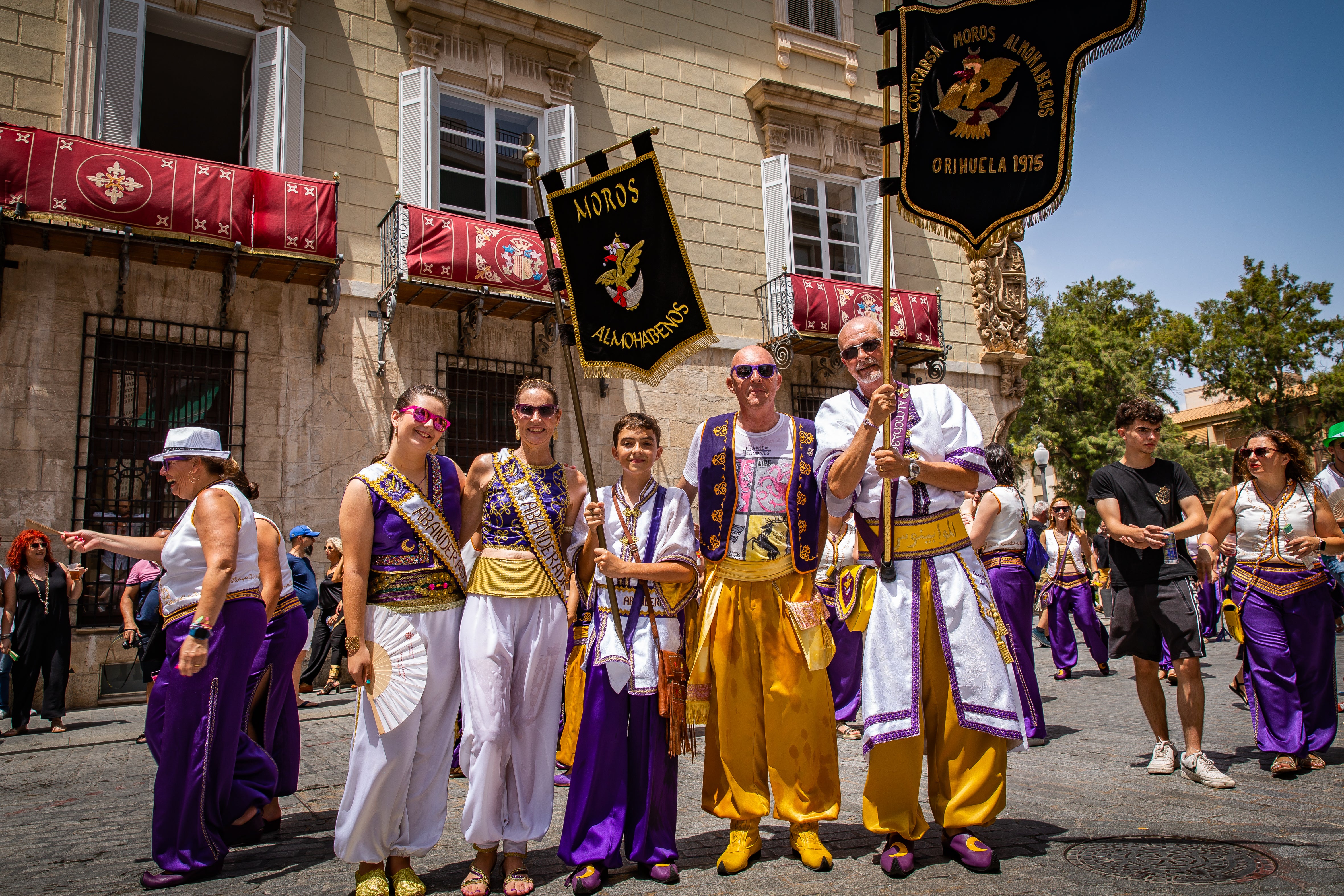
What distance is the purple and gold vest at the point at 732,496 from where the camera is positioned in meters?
3.85

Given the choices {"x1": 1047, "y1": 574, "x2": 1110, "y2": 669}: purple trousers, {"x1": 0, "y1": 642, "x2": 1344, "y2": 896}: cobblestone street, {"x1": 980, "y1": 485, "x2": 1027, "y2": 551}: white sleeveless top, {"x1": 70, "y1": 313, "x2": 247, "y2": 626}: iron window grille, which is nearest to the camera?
{"x1": 0, "y1": 642, "x2": 1344, "y2": 896}: cobblestone street

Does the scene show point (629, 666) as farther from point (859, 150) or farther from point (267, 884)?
point (859, 150)

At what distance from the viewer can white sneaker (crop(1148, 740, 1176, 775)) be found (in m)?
4.90

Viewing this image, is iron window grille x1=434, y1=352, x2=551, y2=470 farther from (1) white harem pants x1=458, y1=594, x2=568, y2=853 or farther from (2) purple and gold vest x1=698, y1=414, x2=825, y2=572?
(1) white harem pants x1=458, y1=594, x2=568, y2=853

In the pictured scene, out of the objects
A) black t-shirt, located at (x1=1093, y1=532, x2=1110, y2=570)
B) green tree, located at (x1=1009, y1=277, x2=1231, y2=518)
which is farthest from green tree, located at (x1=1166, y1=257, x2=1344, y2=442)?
black t-shirt, located at (x1=1093, y1=532, x2=1110, y2=570)

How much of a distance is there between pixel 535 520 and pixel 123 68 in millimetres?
9997

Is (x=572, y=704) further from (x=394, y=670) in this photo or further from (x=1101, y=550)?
(x=1101, y=550)

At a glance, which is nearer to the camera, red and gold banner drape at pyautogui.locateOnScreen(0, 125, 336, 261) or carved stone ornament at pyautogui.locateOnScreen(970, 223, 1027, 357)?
red and gold banner drape at pyautogui.locateOnScreen(0, 125, 336, 261)

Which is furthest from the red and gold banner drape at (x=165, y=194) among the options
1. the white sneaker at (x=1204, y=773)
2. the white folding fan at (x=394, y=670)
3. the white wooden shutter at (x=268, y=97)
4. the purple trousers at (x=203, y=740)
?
the white sneaker at (x=1204, y=773)

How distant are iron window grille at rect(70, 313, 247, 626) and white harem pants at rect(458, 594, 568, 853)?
802 centimetres

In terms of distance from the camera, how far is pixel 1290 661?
5.22 m

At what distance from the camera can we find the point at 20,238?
9.47 metres

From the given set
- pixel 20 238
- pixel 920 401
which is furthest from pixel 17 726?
pixel 920 401

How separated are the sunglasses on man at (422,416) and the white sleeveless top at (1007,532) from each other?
4.43 metres
